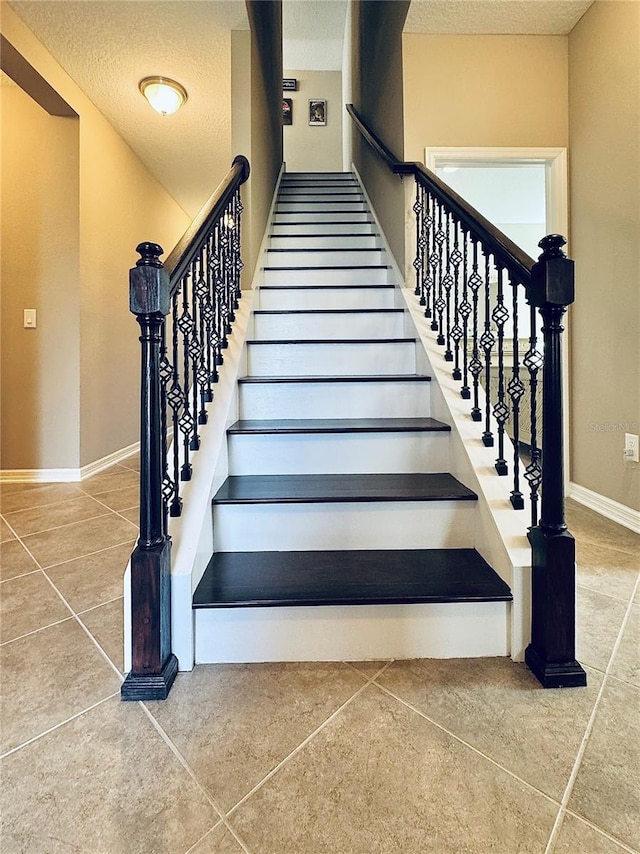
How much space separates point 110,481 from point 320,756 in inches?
108

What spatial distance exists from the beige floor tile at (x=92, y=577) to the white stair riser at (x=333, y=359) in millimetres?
1026

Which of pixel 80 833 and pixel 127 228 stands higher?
pixel 127 228

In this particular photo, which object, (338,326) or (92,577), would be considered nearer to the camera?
(92,577)

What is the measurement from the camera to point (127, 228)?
12.7 feet

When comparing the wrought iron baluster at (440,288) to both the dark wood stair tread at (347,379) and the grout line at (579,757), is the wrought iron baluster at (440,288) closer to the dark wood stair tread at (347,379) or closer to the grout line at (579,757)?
the dark wood stair tread at (347,379)

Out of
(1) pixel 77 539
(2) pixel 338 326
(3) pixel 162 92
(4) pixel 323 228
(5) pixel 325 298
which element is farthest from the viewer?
(4) pixel 323 228

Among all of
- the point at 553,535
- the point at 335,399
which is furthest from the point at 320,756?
the point at 335,399

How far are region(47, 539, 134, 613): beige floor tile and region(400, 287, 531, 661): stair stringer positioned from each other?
1.28 meters

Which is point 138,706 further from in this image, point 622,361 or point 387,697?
point 622,361

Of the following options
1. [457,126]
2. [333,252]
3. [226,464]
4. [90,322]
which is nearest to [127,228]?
[90,322]

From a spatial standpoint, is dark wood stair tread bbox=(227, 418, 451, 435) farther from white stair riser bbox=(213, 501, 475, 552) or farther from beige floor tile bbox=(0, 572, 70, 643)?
beige floor tile bbox=(0, 572, 70, 643)

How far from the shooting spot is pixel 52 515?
7.95ft

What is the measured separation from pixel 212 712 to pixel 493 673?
2.24ft

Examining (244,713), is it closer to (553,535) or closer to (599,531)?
(553,535)
